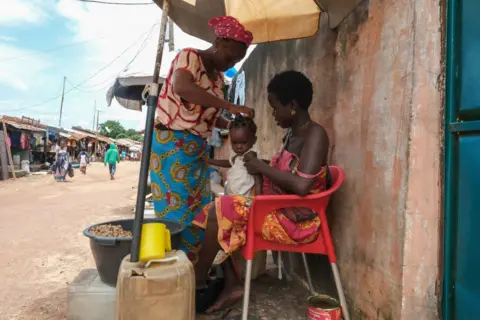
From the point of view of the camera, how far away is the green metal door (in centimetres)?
144

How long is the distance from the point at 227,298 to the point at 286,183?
95 centimetres

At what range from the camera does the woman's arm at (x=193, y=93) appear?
211 cm

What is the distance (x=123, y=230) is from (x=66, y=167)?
49.1 ft

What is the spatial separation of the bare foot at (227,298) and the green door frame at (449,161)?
1222 mm

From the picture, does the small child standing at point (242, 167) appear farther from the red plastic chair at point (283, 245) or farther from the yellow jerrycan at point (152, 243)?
the yellow jerrycan at point (152, 243)

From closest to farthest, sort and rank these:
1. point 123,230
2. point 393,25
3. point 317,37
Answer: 1. point 393,25
2. point 123,230
3. point 317,37

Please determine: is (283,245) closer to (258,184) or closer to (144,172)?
(258,184)

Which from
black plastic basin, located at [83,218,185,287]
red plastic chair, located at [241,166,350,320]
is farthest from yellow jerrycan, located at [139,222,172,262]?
red plastic chair, located at [241,166,350,320]

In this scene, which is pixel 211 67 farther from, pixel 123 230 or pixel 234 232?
pixel 123 230

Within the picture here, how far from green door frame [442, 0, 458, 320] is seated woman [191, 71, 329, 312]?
59cm

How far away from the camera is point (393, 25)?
5.84 ft

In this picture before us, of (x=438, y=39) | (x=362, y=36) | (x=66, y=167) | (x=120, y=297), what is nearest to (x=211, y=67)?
(x=362, y=36)

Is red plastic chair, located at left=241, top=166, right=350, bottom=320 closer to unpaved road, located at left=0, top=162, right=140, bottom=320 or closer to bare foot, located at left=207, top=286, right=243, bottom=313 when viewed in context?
bare foot, located at left=207, top=286, right=243, bottom=313

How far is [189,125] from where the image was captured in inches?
93.3
